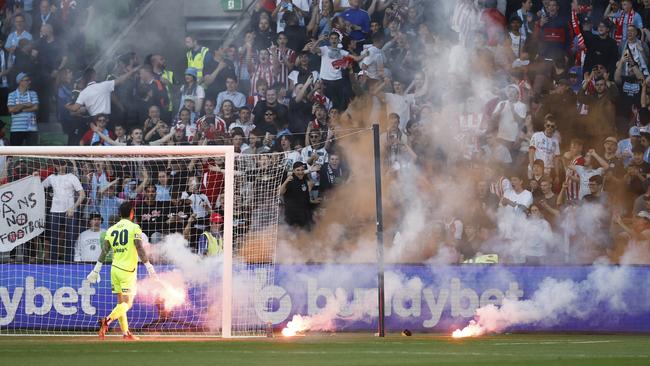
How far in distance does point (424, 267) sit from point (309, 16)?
557 cm

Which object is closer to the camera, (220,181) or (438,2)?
(220,181)

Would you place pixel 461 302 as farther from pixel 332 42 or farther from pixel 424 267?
pixel 332 42

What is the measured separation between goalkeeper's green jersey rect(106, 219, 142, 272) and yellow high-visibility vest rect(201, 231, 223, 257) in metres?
1.92

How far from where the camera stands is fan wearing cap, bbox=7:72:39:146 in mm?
16750

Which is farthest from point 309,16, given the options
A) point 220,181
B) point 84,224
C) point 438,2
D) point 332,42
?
point 84,224

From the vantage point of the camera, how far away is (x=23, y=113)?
16812mm

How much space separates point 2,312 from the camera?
1410cm

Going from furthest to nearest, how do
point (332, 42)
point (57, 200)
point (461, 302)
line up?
point (332, 42), point (57, 200), point (461, 302)

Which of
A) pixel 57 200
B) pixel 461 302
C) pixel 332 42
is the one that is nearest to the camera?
pixel 461 302

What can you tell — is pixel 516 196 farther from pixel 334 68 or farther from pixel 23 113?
pixel 23 113

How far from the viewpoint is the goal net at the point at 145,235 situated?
45.6 feet

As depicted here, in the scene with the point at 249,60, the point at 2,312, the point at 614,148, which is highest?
the point at 249,60

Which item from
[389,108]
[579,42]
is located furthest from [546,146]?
[389,108]

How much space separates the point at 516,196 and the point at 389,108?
2696 mm
